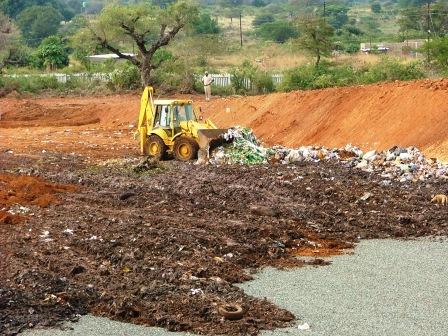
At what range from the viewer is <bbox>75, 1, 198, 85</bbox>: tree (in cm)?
4062

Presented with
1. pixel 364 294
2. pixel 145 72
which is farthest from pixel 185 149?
pixel 145 72

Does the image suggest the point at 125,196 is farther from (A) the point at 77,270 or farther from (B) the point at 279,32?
(B) the point at 279,32

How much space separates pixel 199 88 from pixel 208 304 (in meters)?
31.9

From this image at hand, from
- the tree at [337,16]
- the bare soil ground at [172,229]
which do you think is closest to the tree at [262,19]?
the tree at [337,16]

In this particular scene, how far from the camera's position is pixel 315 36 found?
144 ft

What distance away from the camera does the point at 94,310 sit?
10.8 metres

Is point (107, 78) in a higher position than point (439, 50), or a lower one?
lower

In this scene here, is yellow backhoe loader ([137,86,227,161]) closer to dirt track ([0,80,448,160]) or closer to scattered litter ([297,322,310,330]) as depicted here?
dirt track ([0,80,448,160])

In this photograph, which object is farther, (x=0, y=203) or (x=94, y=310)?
(x=0, y=203)

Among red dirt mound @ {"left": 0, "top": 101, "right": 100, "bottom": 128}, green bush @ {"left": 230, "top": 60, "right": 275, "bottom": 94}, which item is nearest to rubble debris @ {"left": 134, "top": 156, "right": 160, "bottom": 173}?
red dirt mound @ {"left": 0, "top": 101, "right": 100, "bottom": 128}

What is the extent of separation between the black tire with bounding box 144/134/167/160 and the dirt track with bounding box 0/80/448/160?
3.76m

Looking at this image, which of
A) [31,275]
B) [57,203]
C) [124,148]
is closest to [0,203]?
[57,203]

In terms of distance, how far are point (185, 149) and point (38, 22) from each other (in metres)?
77.4

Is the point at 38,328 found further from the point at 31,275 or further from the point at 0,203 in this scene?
the point at 0,203
